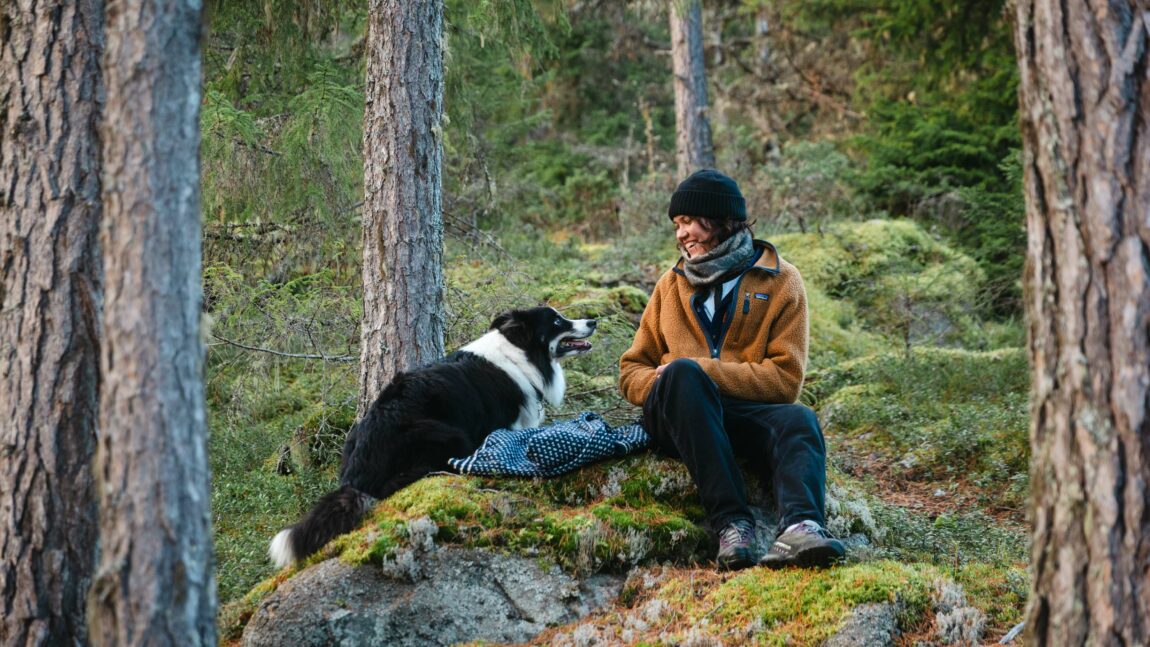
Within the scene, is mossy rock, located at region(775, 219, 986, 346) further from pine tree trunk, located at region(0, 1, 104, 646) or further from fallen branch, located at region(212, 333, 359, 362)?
pine tree trunk, located at region(0, 1, 104, 646)

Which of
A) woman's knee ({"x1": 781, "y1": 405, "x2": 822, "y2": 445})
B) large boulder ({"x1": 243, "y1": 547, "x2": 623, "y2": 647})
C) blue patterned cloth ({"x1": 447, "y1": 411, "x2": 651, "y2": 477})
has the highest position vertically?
woman's knee ({"x1": 781, "y1": 405, "x2": 822, "y2": 445})

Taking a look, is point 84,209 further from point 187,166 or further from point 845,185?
point 845,185

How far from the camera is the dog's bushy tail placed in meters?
4.27

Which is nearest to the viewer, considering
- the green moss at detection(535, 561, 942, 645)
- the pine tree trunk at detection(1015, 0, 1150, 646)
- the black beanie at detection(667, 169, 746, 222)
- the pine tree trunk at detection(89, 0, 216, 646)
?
the pine tree trunk at detection(1015, 0, 1150, 646)

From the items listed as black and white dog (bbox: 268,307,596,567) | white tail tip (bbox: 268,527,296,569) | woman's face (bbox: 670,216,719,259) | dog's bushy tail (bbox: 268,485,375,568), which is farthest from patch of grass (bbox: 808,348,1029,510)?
white tail tip (bbox: 268,527,296,569)

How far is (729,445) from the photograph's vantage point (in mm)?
4375

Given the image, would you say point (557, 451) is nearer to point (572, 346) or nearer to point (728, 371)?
point (728, 371)

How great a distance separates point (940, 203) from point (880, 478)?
7151mm

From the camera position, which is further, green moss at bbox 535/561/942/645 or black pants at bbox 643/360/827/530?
black pants at bbox 643/360/827/530

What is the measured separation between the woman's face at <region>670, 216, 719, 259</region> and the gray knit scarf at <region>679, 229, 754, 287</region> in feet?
0.16

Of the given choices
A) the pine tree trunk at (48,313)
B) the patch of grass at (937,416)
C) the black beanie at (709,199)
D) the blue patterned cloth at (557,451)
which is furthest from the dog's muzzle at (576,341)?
the pine tree trunk at (48,313)

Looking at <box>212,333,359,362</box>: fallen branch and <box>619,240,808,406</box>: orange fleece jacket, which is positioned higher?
<box>619,240,808,406</box>: orange fleece jacket

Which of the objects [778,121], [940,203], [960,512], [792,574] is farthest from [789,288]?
[778,121]

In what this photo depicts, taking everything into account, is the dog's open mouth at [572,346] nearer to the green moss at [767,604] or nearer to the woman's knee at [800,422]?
the woman's knee at [800,422]
